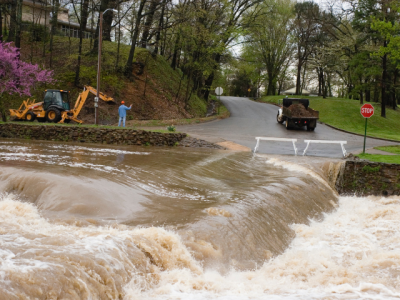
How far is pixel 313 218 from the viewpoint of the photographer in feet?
35.1

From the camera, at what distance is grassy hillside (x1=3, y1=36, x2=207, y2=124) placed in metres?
31.6

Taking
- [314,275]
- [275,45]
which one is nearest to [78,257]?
[314,275]

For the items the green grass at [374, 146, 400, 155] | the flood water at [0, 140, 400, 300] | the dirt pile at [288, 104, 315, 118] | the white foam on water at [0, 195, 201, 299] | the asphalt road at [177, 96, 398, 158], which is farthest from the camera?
the dirt pile at [288, 104, 315, 118]

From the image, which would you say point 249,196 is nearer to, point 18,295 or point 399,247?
point 399,247

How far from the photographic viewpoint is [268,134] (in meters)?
27.2

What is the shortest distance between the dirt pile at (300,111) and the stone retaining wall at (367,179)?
1336 cm

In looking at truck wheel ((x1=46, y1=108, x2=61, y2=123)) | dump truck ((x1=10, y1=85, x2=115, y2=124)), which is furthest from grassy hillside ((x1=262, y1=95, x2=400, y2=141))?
truck wheel ((x1=46, y1=108, x2=61, y2=123))

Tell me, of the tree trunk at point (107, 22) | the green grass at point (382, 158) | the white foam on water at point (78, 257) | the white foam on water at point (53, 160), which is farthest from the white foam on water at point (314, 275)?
the tree trunk at point (107, 22)

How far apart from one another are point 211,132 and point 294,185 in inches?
593

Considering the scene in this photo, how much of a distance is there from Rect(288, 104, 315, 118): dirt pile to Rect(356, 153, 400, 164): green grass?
11525 mm

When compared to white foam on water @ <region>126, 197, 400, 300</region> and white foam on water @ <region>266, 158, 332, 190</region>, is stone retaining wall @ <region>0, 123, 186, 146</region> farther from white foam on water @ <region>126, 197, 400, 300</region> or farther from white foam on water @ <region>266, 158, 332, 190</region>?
white foam on water @ <region>126, 197, 400, 300</region>

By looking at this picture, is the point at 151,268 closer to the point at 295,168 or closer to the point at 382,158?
the point at 295,168

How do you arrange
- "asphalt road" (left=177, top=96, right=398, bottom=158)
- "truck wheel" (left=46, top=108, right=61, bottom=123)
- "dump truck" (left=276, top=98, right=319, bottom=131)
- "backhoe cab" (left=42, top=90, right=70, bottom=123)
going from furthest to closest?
"dump truck" (left=276, top=98, right=319, bottom=131)
"backhoe cab" (left=42, top=90, right=70, bottom=123)
"truck wheel" (left=46, top=108, right=61, bottom=123)
"asphalt road" (left=177, top=96, right=398, bottom=158)

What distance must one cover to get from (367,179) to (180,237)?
12.1 metres
